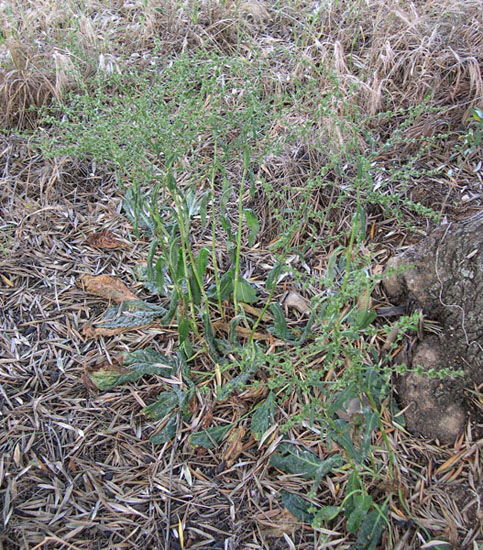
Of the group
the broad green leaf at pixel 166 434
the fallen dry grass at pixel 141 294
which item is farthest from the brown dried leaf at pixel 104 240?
the broad green leaf at pixel 166 434

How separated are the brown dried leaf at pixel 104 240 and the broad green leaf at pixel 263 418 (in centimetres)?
101

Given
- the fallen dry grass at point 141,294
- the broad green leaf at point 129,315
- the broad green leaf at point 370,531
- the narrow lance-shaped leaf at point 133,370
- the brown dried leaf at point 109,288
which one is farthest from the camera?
the brown dried leaf at point 109,288

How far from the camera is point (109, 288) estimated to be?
88.6 inches

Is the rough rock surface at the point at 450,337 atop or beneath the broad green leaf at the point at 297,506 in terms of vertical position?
atop

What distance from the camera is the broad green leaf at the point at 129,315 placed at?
84.0 inches

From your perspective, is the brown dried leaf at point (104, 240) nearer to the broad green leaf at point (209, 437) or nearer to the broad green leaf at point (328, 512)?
the broad green leaf at point (209, 437)

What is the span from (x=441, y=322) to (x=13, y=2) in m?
3.28

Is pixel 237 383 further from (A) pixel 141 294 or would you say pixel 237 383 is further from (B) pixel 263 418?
(A) pixel 141 294

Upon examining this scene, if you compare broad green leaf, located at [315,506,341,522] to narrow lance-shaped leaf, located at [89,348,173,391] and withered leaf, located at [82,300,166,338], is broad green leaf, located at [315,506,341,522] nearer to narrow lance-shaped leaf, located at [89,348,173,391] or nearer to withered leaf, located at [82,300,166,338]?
narrow lance-shaped leaf, located at [89,348,173,391]

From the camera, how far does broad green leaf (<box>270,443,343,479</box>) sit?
1.74m

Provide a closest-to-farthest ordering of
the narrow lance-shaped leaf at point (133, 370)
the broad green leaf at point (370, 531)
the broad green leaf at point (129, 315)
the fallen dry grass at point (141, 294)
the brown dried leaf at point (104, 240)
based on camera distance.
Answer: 1. the broad green leaf at point (370, 531)
2. the fallen dry grass at point (141, 294)
3. the narrow lance-shaped leaf at point (133, 370)
4. the broad green leaf at point (129, 315)
5. the brown dried leaf at point (104, 240)

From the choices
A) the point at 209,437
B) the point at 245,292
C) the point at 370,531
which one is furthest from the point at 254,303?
the point at 370,531

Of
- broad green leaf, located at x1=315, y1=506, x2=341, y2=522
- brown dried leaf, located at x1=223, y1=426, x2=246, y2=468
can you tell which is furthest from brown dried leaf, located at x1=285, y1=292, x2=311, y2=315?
broad green leaf, located at x1=315, y1=506, x2=341, y2=522

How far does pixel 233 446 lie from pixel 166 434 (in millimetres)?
242
